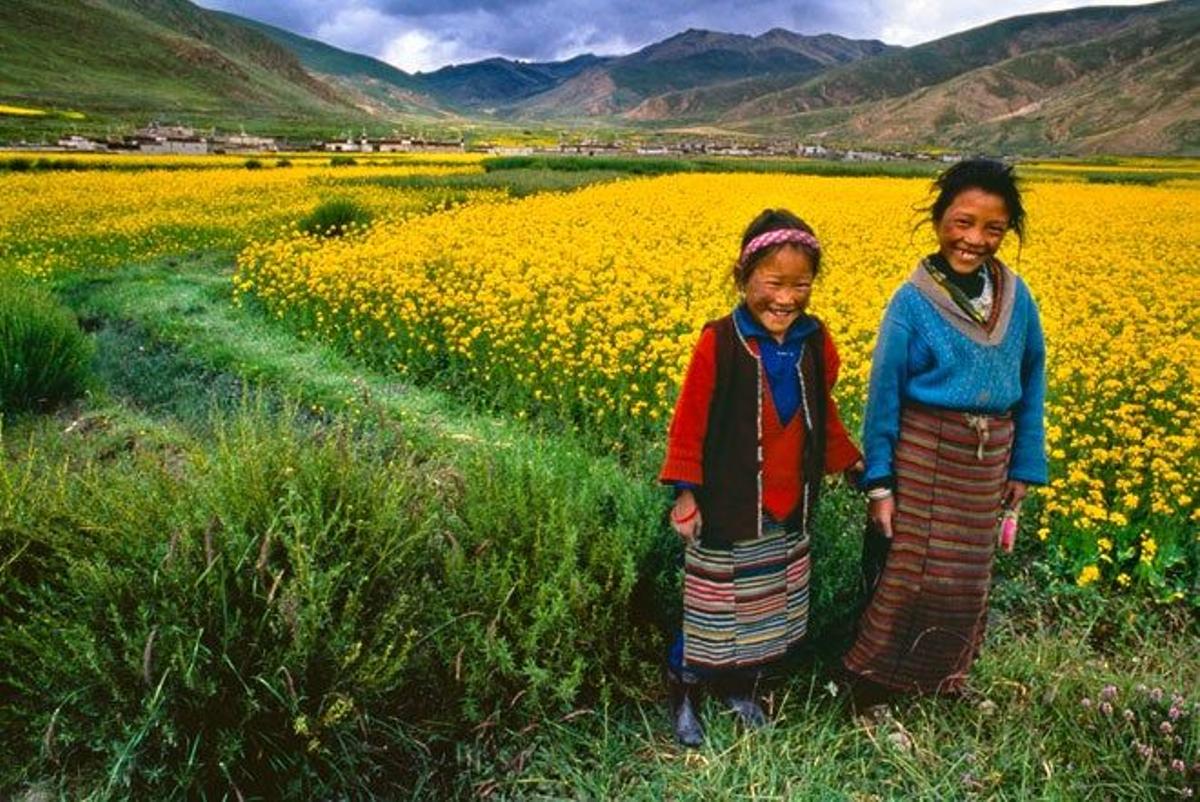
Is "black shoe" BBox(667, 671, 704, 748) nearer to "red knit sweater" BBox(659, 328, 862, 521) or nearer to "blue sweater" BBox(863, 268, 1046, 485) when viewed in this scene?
"red knit sweater" BBox(659, 328, 862, 521)

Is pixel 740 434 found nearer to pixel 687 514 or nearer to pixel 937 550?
pixel 687 514

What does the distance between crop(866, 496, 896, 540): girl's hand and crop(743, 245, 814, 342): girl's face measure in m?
0.64

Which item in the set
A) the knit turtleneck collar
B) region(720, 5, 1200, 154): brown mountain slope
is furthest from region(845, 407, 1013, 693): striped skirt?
region(720, 5, 1200, 154): brown mountain slope

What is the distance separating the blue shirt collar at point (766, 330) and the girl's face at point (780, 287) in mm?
18

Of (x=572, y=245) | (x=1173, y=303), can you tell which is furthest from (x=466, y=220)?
(x=1173, y=303)

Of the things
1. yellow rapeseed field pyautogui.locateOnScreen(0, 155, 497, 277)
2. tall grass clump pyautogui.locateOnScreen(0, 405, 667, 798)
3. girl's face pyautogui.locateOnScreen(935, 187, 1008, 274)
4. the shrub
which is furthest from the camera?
the shrub

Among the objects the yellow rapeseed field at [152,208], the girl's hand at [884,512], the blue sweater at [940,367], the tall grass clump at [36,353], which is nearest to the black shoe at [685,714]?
the girl's hand at [884,512]

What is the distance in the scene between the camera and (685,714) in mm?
2701

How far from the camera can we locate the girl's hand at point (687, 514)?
2.53m

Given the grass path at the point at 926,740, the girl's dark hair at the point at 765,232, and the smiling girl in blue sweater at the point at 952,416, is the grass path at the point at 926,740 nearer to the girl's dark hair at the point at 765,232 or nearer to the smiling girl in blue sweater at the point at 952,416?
the smiling girl in blue sweater at the point at 952,416

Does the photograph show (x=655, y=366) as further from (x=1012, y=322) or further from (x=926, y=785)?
(x=926, y=785)

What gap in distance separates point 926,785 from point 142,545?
2509mm

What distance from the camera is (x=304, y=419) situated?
5.92 metres

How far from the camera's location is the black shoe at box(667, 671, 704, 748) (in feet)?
8.65
